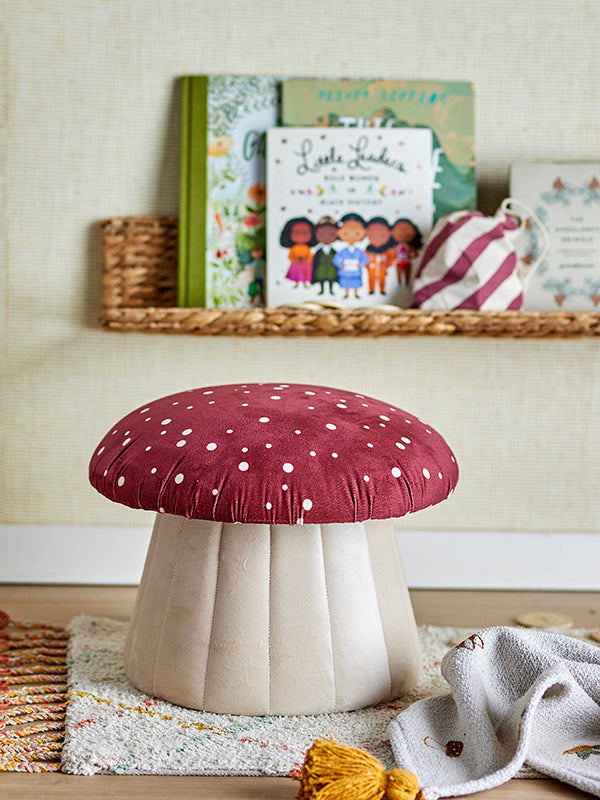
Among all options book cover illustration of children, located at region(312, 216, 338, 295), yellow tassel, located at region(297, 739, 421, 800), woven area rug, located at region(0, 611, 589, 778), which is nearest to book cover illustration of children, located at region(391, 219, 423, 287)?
book cover illustration of children, located at region(312, 216, 338, 295)

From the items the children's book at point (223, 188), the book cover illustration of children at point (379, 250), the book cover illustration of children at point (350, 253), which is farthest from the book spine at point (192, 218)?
the book cover illustration of children at point (379, 250)

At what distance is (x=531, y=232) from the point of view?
5.54 feet

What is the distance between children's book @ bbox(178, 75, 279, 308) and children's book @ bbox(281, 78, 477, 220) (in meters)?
0.06

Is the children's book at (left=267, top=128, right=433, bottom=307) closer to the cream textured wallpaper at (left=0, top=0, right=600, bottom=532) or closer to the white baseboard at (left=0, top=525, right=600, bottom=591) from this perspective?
the cream textured wallpaper at (left=0, top=0, right=600, bottom=532)

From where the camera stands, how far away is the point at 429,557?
1.79 meters

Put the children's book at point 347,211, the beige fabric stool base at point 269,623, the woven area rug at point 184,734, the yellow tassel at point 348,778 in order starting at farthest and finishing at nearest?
the children's book at point 347,211, the beige fabric stool base at point 269,623, the woven area rug at point 184,734, the yellow tassel at point 348,778

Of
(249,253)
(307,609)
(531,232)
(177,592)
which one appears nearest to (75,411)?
(249,253)

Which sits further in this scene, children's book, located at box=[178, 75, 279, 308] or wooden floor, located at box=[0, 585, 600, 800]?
children's book, located at box=[178, 75, 279, 308]

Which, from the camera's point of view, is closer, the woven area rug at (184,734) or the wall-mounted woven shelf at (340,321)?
the woven area rug at (184,734)

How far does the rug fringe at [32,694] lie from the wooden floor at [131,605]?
34mm

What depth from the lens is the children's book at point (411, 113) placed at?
5.58 ft

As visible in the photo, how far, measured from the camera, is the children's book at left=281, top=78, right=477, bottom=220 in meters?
→ 1.70

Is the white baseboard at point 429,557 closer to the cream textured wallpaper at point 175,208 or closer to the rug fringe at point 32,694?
the cream textured wallpaper at point 175,208

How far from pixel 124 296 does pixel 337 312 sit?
0.43m
